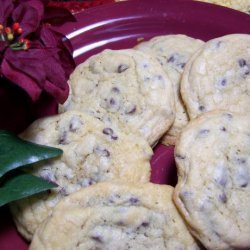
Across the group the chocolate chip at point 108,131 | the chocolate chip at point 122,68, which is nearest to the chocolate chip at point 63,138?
the chocolate chip at point 108,131

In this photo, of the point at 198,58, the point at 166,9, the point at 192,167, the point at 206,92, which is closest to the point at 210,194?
the point at 192,167

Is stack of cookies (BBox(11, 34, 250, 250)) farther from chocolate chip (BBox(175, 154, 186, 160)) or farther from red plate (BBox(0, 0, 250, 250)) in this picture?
red plate (BBox(0, 0, 250, 250))

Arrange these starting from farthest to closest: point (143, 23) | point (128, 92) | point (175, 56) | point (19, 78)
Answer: point (143, 23)
point (175, 56)
point (128, 92)
point (19, 78)

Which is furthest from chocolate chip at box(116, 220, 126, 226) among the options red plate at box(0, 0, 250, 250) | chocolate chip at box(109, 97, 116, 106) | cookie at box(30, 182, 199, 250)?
red plate at box(0, 0, 250, 250)

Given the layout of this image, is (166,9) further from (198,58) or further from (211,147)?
(211,147)

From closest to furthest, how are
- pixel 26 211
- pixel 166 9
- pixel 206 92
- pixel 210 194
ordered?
pixel 210 194 < pixel 26 211 < pixel 206 92 < pixel 166 9

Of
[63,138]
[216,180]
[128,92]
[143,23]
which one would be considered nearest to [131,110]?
[128,92]

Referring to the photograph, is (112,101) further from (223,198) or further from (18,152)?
(223,198)
